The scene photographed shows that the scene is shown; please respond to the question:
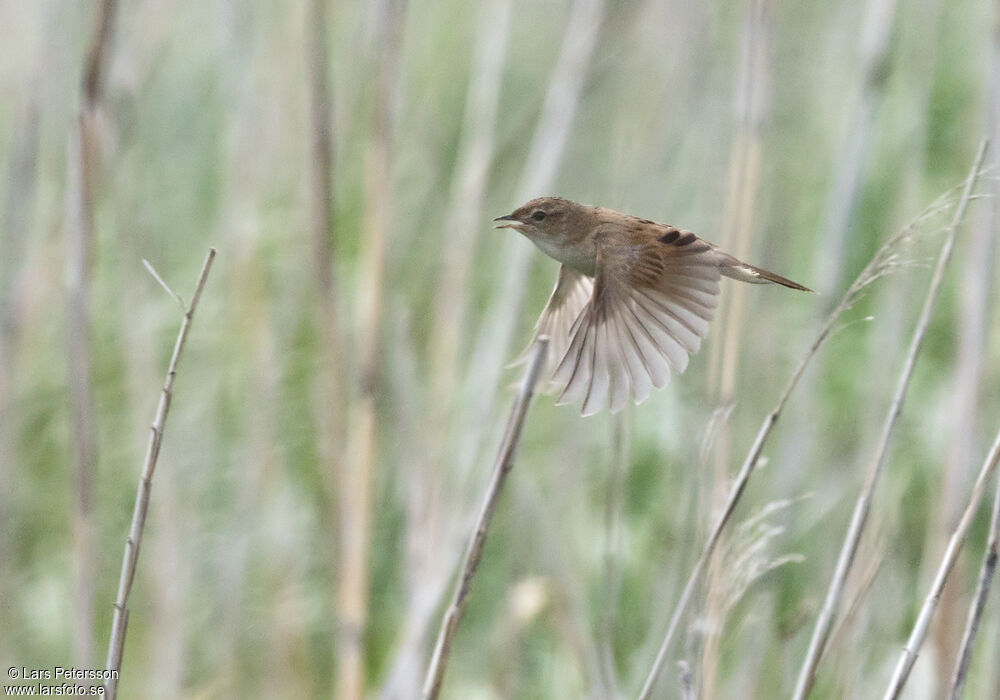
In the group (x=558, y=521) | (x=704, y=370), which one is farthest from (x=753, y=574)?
(x=704, y=370)

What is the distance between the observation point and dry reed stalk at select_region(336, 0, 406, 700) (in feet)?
3.85

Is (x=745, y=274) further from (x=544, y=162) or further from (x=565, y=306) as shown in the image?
(x=544, y=162)

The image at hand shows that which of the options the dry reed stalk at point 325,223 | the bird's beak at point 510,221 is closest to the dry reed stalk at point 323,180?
the dry reed stalk at point 325,223

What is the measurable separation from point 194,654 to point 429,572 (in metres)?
0.62

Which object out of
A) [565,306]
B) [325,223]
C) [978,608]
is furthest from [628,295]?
[325,223]

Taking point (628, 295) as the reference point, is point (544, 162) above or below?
above

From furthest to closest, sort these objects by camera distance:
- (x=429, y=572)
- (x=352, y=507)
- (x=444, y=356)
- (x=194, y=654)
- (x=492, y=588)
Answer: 1. (x=492, y=588)
2. (x=194, y=654)
3. (x=444, y=356)
4. (x=429, y=572)
5. (x=352, y=507)

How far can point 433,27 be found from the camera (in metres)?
2.26

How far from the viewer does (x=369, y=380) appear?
1.19 meters

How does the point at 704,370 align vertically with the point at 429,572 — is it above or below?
above

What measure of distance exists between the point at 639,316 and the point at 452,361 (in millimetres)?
698

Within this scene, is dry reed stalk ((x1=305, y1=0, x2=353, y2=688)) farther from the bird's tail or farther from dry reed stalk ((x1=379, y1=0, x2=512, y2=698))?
the bird's tail

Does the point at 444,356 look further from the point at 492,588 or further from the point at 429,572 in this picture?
the point at 492,588

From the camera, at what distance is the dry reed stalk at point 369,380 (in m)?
1.17
